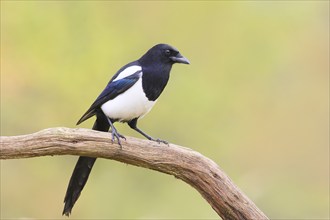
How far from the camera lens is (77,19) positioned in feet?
14.4

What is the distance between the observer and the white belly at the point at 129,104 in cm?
279

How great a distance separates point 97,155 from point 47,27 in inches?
79.4

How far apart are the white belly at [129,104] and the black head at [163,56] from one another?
0.43 feet

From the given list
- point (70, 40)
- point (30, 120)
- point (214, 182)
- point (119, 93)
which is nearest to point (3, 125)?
point (30, 120)

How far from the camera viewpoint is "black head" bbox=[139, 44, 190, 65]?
2.86 metres

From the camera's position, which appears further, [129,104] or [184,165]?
[129,104]

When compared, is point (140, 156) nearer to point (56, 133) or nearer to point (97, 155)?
point (97, 155)

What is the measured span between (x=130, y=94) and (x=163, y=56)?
0.25 m

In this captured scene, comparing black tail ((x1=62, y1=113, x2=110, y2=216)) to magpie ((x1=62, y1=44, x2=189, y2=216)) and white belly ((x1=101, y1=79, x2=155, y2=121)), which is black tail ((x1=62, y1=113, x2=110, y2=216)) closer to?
magpie ((x1=62, y1=44, x2=189, y2=216))

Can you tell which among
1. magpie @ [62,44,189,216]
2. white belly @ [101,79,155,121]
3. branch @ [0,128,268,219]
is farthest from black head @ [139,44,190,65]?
branch @ [0,128,268,219]

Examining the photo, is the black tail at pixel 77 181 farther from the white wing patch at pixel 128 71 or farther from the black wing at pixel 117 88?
the white wing patch at pixel 128 71

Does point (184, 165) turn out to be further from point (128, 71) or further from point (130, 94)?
point (128, 71)

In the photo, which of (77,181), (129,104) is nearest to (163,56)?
(129,104)

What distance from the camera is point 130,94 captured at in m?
2.80
